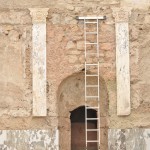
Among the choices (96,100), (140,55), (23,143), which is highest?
(140,55)

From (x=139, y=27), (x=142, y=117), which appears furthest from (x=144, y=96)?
(x=139, y=27)

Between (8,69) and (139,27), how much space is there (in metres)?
2.31

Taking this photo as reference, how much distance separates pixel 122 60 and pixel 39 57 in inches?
54.5

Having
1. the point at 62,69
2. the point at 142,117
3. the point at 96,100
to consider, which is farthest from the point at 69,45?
the point at 142,117

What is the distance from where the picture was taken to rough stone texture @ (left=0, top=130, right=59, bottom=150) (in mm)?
9375

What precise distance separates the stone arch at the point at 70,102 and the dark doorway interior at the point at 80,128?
153mm

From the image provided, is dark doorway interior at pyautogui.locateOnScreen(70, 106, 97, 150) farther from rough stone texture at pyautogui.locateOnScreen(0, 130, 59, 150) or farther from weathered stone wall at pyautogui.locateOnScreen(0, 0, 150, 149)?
rough stone texture at pyautogui.locateOnScreen(0, 130, 59, 150)

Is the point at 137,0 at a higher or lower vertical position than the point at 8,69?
higher

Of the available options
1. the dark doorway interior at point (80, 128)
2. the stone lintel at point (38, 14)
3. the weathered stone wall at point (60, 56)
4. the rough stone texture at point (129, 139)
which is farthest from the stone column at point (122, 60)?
the stone lintel at point (38, 14)

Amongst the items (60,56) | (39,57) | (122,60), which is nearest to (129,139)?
(122,60)

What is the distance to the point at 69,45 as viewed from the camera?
379 inches

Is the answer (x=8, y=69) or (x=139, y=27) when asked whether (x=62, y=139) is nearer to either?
(x=8, y=69)

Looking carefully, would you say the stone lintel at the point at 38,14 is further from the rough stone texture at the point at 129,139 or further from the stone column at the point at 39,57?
the rough stone texture at the point at 129,139

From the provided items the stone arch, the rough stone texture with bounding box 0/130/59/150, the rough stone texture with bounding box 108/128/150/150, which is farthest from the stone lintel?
the rough stone texture with bounding box 108/128/150/150
